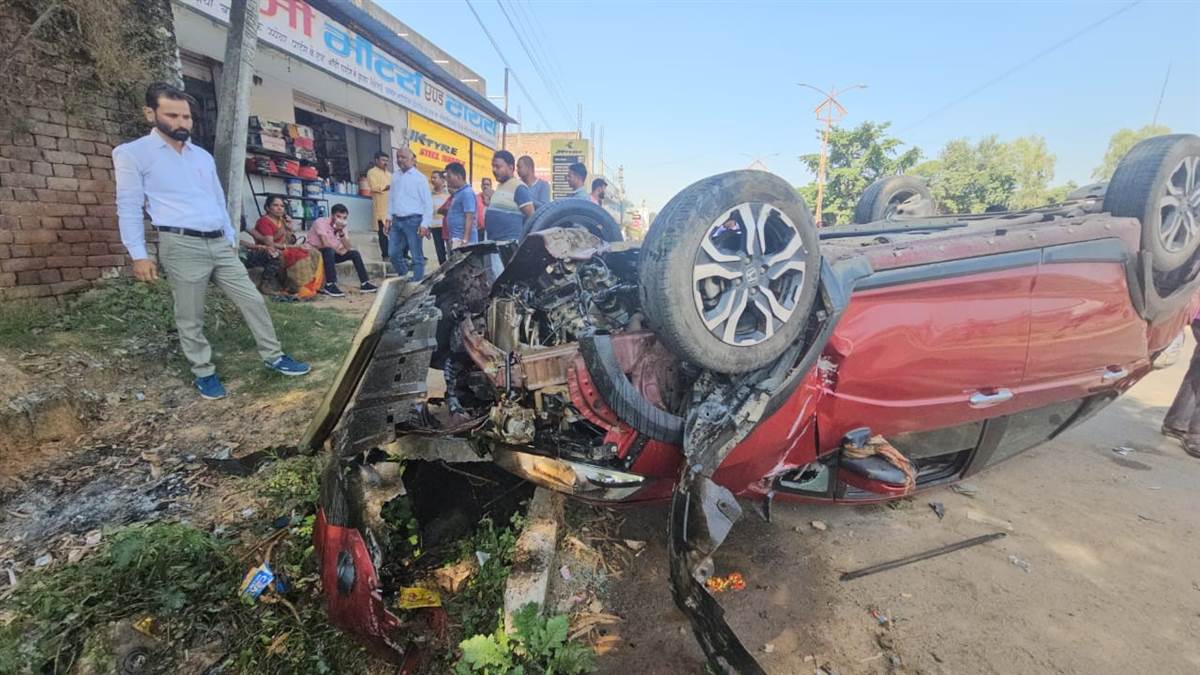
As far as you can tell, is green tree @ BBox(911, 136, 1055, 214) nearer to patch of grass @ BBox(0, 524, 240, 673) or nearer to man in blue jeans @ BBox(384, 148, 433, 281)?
man in blue jeans @ BBox(384, 148, 433, 281)

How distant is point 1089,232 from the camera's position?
2500 mm

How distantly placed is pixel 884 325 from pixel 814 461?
63 centimetres

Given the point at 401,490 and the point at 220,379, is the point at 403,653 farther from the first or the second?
the point at 220,379

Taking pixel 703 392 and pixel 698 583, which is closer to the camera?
pixel 698 583

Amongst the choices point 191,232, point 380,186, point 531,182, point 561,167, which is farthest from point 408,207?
point 561,167

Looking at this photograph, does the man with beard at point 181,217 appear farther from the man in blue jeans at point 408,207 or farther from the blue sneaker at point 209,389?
the man in blue jeans at point 408,207

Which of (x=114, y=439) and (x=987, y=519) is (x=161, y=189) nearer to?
(x=114, y=439)

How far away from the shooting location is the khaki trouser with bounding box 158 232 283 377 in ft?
10.5

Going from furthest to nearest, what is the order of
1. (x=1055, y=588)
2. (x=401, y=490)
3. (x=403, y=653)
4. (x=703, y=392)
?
(x=1055, y=588) → (x=703, y=392) → (x=401, y=490) → (x=403, y=653)

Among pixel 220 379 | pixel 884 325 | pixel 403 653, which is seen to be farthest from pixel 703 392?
pixel 220 379

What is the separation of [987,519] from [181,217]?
4.79 metres

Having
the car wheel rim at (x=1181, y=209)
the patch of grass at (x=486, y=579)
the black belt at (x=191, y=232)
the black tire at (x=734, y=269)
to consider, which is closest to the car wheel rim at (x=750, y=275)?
the black tire at (x=734, y=269)

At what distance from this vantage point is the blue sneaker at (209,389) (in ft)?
11.1

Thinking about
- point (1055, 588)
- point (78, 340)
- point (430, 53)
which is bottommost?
point (1055, 588)
